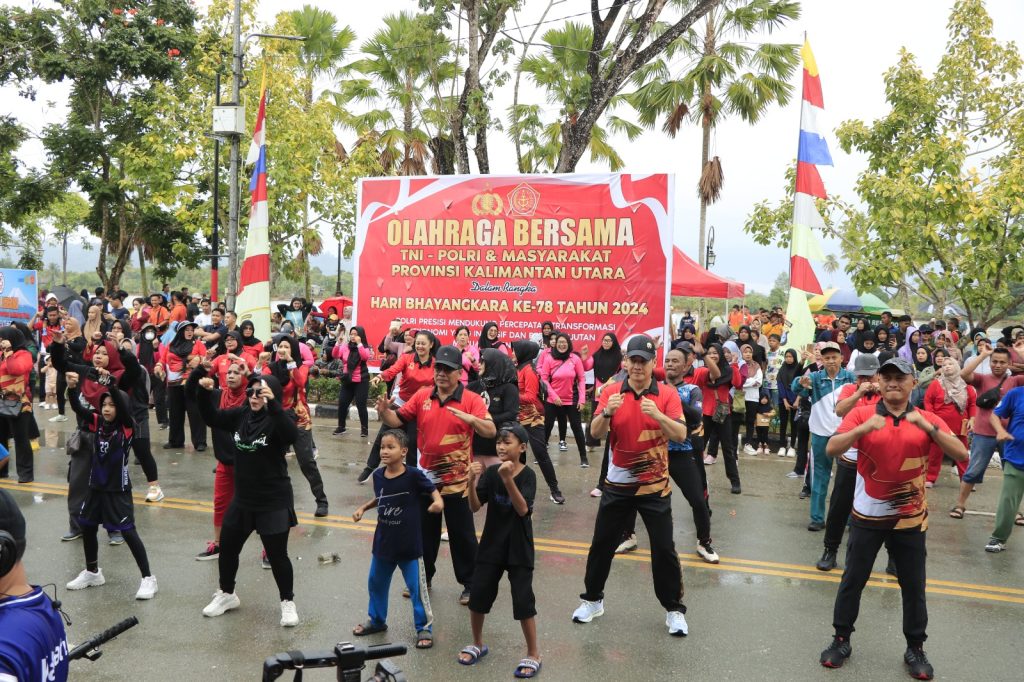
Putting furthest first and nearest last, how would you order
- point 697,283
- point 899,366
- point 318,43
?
point 318,43 < point 697,283 < point 899,366

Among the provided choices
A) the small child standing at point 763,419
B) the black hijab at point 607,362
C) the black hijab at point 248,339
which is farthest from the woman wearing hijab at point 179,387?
the small child standing at point 763,419

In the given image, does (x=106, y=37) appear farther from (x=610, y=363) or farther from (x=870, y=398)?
(x=870, y=398)

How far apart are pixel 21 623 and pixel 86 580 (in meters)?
4.55

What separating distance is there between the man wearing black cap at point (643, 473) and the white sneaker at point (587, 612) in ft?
1.04

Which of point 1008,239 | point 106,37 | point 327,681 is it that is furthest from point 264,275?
point 106,37

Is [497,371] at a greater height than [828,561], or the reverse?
[497,371]

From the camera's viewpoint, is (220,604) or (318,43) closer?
(220,604)

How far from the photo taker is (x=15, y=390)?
31.0 feet

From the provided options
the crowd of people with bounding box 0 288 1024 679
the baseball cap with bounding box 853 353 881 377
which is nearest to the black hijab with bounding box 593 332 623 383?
the crowd of people with bounding box 0 288 1024 679

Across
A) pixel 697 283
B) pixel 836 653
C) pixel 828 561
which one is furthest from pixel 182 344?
pixel 836 653

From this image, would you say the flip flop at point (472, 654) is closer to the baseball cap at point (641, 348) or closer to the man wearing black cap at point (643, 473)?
the man wearing black cap at point (643, 473)

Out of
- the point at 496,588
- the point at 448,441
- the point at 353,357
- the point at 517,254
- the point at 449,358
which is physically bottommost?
the point at 496,588

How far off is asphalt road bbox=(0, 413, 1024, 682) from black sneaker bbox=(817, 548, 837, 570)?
0.10 metres

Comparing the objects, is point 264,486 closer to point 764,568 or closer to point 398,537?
point 398,537
